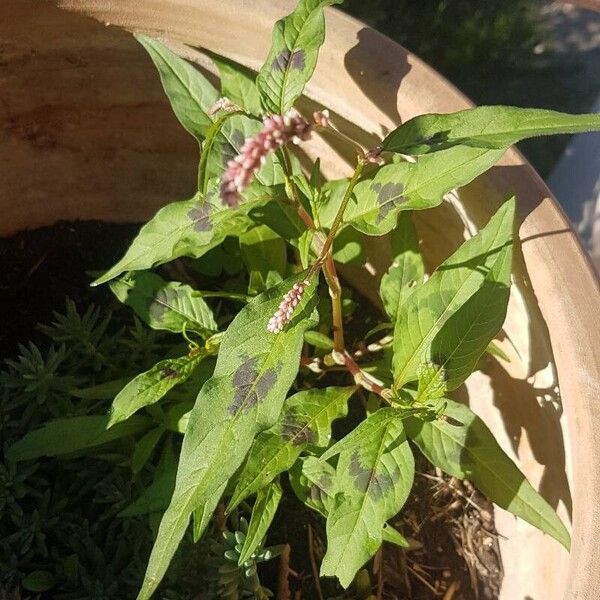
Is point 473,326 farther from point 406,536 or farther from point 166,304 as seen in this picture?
point 406,536

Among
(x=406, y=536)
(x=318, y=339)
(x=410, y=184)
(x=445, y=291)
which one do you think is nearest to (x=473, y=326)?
(x=445, y=291)

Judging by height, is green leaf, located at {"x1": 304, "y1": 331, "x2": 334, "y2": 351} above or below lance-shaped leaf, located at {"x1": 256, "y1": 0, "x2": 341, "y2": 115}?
below

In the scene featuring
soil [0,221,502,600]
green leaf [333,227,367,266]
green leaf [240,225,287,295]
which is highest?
green leaf [333,227,367,266]

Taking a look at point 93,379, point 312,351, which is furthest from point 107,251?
point 312,351

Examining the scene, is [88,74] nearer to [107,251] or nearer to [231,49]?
[231,49]

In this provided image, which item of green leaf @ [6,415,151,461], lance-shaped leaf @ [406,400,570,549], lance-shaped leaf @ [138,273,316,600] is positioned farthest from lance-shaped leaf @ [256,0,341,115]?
green leaf @ [6,415,151,461]

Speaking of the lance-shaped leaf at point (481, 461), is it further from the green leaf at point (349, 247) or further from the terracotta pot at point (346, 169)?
the green leaf at point (349, 247)

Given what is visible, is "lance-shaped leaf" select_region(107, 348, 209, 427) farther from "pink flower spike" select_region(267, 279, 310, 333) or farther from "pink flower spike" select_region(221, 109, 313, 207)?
"pink flower spike" select_region(221, 109, 313, 207)
